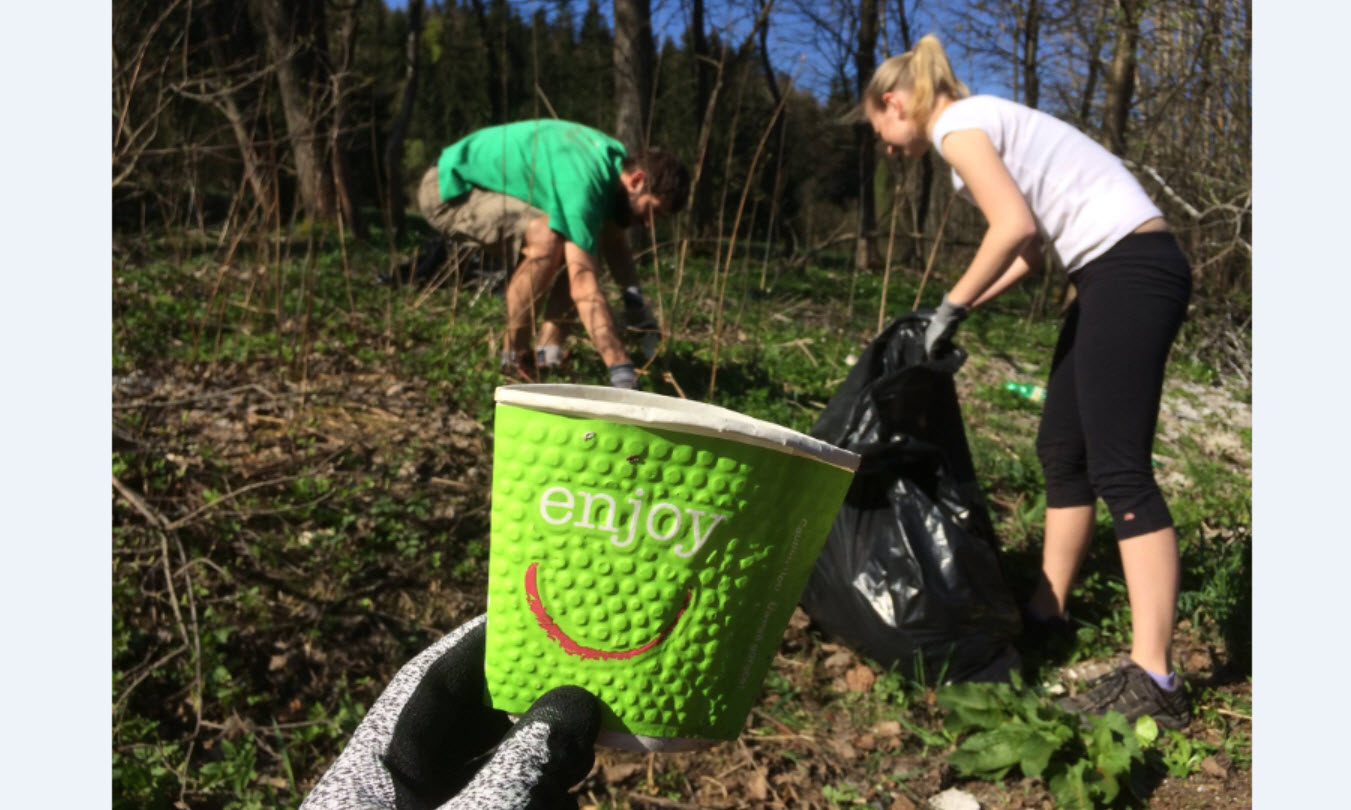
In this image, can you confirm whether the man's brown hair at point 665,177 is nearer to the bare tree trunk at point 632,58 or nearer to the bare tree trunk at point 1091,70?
the bare tree trunk at point 632,58

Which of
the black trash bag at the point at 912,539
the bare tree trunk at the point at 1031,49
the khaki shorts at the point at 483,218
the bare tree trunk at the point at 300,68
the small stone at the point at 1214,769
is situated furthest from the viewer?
the bare tree trunk at the point at 1031,49

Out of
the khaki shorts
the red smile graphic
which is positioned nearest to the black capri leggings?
the red smile graphic

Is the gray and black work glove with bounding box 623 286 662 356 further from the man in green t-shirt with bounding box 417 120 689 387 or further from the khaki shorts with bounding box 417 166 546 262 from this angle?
the khaki shorts with bounding box 417 166 546 262

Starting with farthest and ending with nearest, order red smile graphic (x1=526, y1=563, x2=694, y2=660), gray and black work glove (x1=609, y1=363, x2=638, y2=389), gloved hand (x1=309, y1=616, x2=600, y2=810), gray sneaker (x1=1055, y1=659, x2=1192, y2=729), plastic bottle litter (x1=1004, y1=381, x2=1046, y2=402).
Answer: plastic bottle litter (x1=1004, y1=381, x2=1046, y2=402), gray and black work glove (x1=609, y1=363, x2=638, y2=389), gray sneaker (x1=1055, y1=659, x2=1192, y2=729), red smile graphic (x1=526, y1=563, x2=694, y2=660), gloved hand (x1=309, y1=616, x2=600, y2=810)

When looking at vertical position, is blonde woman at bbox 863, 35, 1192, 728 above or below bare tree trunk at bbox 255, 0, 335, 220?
below

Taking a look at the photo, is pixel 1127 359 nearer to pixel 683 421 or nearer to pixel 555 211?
pixel 683 421

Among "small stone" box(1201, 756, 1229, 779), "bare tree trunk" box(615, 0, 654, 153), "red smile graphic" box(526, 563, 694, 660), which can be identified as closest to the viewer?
"red smile graphic" box(526, 563, 694, 660)

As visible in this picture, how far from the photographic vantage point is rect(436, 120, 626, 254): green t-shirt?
3.83 metres

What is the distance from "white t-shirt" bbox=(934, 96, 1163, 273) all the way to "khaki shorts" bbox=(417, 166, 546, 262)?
2167 millimetres

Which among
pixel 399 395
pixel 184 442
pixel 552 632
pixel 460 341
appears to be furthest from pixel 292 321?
pixel 552 632

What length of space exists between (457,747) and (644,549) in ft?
1.20

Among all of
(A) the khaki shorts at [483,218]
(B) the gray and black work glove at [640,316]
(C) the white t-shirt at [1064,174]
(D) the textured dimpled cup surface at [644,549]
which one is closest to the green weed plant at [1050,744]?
(C) the white t-shirt at [1064,174]

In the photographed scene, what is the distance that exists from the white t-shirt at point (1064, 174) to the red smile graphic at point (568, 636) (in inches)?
67.3

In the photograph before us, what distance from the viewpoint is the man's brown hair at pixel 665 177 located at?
3.86 meters
